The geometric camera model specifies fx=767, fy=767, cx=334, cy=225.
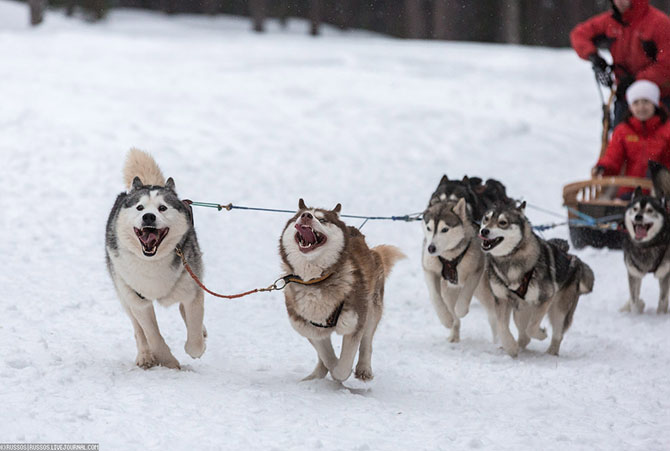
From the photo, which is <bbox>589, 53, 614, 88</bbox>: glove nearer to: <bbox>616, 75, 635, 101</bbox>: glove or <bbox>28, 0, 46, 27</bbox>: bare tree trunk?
<bbox>616, 75, 635, 101</bbox>: glove

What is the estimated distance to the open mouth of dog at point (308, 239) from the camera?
372 centimetres

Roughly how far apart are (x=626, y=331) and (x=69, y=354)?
4.06 metres

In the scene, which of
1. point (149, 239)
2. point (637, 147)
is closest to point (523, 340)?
point (149, 239)

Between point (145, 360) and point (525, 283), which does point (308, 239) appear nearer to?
point (145, 360)

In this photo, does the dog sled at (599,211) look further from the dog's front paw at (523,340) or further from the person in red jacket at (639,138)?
the dog's front paw at (523,340)

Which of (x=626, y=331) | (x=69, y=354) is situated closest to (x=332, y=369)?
(x=69, y=354)

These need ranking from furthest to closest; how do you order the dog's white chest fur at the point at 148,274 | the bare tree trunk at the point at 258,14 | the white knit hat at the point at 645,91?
the bare tree trunk at the point at 258,14 < the white knit hat at the point at 645,91 < the dog's white chest fur at the point at 148,274

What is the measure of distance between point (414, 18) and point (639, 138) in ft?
59.0

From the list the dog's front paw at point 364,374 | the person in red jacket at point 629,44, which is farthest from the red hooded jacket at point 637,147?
A: the dog's front paw at point 364,374

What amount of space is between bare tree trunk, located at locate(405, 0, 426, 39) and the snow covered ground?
5.57 meters

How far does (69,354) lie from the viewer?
4105mm

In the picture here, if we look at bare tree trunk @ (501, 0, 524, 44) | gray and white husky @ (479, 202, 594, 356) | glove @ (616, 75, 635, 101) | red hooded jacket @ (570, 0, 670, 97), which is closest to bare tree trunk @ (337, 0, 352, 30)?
bare tree trunk @ (501, 0, 524, 44)

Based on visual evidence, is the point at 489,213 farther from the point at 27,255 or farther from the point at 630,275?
the point at 27,255

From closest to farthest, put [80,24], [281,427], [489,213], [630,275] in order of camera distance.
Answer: [281,427], [489,213], [630,275], [80,24]
